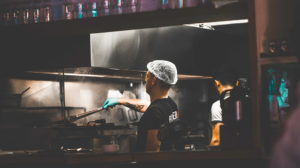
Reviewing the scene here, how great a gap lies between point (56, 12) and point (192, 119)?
9.91 feet

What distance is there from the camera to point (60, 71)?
471 centimetres

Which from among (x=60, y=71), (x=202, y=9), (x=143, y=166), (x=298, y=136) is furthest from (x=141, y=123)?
(x=298, y=136)

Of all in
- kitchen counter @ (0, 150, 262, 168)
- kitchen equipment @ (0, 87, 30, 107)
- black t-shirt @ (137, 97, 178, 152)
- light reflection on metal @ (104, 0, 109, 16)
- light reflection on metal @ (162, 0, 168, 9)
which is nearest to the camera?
kitchen counter @ (0, 150, 262, 168)

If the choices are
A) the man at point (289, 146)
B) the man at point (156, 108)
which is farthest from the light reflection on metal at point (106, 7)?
the man at point (289, 146)

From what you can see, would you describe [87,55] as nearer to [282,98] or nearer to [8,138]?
[8,138]

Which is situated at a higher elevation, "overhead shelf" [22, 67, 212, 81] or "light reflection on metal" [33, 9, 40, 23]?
"light reflection on metal" [33, 9, 40, 23]

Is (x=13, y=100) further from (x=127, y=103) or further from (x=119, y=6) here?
(x=119, y=6)

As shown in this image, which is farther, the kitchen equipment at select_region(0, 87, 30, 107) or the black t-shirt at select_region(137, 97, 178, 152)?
the kitchen equipment at select_region(0, 87, 30, 107)

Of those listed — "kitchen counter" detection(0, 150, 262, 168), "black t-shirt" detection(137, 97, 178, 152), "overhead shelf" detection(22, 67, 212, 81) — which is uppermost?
"overhead shelf" detection(22, 67, 212, 81)

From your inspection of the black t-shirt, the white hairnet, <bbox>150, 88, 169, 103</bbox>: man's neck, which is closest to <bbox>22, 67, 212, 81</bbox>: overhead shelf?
the white hairnet

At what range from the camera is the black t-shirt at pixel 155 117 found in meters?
3.29

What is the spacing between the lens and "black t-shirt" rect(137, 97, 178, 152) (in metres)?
3.29

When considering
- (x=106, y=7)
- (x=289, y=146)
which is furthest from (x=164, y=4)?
(x=289, y=146)

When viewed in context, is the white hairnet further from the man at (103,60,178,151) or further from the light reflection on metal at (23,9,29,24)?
the light reflection on metal at (23,9,29,24)
